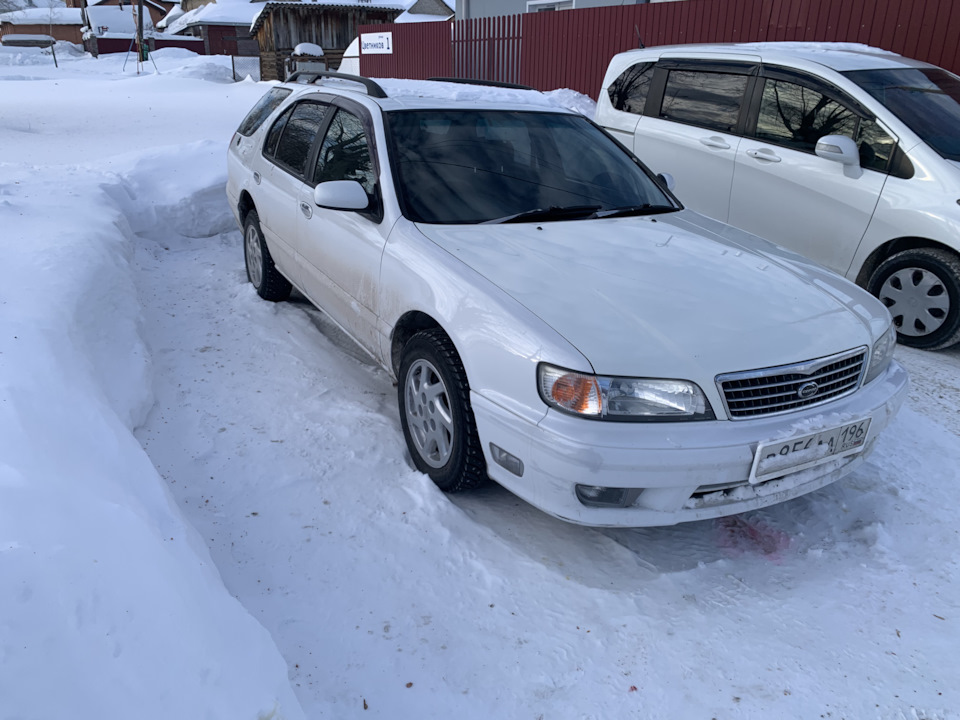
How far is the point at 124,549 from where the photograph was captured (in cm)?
202

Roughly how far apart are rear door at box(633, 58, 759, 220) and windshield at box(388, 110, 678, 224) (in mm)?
1972

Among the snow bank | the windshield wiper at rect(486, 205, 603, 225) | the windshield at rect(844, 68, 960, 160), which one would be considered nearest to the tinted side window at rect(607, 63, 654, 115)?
the windshield at rect(844, 68, 960, 160)

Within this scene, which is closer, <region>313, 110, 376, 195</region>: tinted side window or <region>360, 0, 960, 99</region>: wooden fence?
<region>313, 110, 376, 195</region>: tinted side window

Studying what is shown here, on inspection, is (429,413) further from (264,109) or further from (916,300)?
(916,300)

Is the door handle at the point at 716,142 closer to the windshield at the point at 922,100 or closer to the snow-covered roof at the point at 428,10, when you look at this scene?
the windshield at the point at 922,100

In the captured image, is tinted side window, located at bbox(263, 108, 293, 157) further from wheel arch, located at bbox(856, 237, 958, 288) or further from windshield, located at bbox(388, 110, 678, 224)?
wheel arch, located at bbox(856, 237, 958, 288)

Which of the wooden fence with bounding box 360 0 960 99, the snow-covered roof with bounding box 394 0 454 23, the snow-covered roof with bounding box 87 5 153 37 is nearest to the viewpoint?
the wooden fence with bounding box 360 0 960 99

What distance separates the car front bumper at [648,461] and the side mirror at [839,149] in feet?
9.46

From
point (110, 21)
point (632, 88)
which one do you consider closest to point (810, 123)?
point (632, 88)

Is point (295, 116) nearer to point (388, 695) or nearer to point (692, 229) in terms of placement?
point (692, 229)

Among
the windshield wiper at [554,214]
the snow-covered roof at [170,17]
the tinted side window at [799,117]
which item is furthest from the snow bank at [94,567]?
the snow-covered roof at [170,17]

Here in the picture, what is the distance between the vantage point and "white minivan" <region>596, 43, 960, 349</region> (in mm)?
4805

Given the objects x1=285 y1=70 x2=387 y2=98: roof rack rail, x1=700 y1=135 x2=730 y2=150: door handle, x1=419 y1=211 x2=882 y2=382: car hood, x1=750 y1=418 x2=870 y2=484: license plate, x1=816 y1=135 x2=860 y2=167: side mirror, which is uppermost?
x1=285 y1=70 x2=387 y2=98: roof rack rail

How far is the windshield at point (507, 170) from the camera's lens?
3.46m
